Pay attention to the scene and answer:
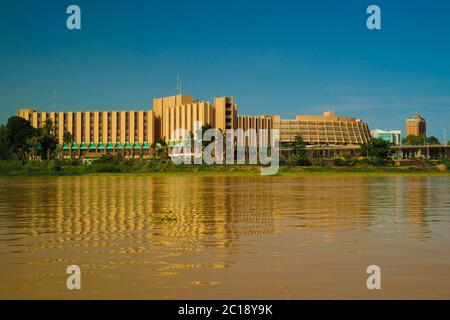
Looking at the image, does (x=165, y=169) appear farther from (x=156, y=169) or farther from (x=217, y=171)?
(x=217, y=171)

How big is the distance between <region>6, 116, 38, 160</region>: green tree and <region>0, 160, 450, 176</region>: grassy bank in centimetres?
3159

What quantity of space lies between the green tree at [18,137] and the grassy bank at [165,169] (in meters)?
31.6

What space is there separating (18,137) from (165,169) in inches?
2001

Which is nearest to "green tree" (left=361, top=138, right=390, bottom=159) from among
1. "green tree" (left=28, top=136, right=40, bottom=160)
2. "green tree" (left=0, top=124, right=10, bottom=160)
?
"green tree" (left=28, top=136, right=40, bottom=160)

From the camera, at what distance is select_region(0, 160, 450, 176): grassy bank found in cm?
9225

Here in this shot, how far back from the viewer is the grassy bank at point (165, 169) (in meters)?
92.2

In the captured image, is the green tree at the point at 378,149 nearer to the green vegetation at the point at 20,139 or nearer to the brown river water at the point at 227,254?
the green vegetation at the point at 20,139

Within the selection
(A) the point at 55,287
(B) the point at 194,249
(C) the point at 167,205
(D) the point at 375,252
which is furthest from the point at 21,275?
(C) the point at 167,205

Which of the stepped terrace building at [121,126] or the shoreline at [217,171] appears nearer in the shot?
the shoreline at [217,171]

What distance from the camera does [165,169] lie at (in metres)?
99.5

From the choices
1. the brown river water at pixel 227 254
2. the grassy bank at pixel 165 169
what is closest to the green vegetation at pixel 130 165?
the grassy bank at pixel 165 169

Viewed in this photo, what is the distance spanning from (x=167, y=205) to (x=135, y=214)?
574 centimetres

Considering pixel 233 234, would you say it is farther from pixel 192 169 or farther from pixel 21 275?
pixel 192 169

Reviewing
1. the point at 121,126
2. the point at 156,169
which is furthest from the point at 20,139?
the point at 121,126
